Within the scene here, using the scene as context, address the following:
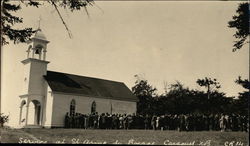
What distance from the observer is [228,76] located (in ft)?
44.1

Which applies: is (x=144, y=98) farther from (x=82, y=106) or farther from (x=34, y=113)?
(x=34, y=113)

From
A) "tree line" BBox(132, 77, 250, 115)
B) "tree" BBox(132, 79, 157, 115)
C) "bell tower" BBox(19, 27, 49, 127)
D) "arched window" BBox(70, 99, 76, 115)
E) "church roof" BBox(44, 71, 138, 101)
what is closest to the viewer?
"bell tower" BBox(19, 27, 49, 127)

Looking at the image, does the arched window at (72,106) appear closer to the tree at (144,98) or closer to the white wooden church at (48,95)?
the white wooden church at (48,95)

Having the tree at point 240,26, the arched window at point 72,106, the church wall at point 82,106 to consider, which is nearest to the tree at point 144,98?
the church wall at point 82,106

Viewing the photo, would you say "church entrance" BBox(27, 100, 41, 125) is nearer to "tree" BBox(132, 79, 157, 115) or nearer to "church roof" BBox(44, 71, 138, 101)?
"church roof" BBox(44, 71, 138, 101)

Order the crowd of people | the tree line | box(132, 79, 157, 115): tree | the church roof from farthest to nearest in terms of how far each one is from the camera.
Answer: box(132, 79, 157, 115): tree, the tree line, the church roof, the crowd of people

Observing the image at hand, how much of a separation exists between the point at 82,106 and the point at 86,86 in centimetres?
241

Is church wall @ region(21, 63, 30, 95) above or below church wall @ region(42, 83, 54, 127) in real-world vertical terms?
above

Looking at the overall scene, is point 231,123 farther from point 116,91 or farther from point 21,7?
point 116,91

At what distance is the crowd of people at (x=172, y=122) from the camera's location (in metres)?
22.3

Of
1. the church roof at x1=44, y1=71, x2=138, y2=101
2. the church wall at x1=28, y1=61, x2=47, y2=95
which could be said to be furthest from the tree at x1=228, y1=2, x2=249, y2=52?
the church wall at x1=28, y1=61, x2=47, y2=95

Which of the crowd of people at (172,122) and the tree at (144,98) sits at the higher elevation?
the tree at (144,98)

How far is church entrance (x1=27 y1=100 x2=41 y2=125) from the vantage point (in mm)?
29731

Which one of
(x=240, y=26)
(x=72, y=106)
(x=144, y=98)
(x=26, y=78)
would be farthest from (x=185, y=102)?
(x=240, y=26)
